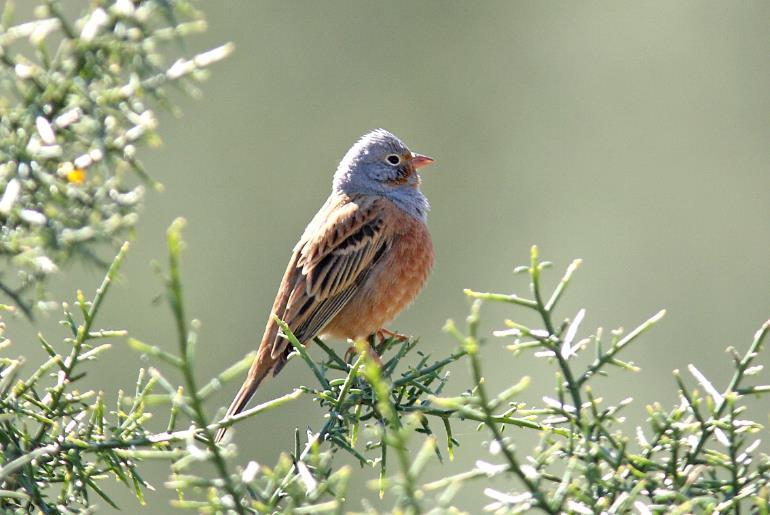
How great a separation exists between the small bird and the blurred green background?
650 inches

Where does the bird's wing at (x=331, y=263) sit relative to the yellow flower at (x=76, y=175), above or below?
below

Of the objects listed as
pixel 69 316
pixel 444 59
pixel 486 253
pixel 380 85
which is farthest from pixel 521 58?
pixel 69 316

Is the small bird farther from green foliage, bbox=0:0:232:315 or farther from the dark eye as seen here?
green foliage, bbox=0:0:232:315

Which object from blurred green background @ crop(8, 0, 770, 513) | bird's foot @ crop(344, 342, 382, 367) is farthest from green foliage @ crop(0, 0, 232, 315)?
blurred green background @ crop(8, 0, 770, 513)

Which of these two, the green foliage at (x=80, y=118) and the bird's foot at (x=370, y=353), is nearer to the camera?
the green foliage at (x=80, y=118)

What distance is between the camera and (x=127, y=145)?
2805 mm

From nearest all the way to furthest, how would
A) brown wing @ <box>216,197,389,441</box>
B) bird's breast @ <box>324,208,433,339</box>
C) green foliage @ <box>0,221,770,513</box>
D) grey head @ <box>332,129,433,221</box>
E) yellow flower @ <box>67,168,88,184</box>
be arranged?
green foliage @ <box>0,221,770,513</box>, yellow flower @ <box>67,168,88,184</box>, brown wing @ <box>216,197,389,441</box>, bird's breast @ <box>324,208,433,339</box>, grey head @ <box>332,129,433,221</box>

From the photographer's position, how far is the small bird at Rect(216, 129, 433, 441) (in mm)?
6289

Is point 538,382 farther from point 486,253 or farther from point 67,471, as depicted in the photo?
point 67,471

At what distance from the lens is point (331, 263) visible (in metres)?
6.55

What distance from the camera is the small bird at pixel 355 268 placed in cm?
629

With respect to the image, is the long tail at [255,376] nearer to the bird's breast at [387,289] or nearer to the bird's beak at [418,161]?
the bird's breast at [387,289]

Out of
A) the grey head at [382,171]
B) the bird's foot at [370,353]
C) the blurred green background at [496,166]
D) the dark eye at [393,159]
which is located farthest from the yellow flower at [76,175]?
the blurred green background at [496,166]

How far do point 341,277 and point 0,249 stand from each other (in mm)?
3933
